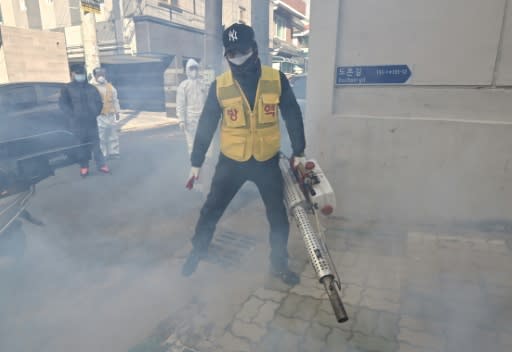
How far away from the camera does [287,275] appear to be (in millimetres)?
3094

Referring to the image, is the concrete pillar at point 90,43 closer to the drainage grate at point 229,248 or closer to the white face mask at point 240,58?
the drainage grate at point 229,248

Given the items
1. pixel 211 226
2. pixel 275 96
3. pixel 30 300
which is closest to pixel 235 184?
pixel 211 226

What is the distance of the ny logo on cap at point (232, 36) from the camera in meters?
2.68

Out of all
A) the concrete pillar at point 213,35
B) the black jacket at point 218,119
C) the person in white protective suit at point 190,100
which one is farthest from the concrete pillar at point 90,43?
the black jacket at point 218,119

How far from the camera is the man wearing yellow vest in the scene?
Result: 2830 millimetres

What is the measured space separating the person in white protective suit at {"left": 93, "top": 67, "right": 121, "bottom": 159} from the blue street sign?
5.18 m

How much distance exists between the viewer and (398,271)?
10.6 feet

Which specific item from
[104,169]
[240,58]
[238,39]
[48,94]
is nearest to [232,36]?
[238,39]

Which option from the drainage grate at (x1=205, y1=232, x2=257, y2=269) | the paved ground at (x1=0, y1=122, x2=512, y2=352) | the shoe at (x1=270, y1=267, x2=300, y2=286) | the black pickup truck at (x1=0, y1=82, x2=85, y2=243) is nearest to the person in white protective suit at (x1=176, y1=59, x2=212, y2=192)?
the paved ground at (x1=0, y1=122, x2=512, y2=352)

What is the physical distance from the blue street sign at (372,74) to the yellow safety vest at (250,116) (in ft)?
4.35

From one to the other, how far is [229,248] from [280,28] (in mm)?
30059

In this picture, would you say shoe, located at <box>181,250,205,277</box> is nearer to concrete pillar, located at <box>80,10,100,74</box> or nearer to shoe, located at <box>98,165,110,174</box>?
shoe, located at <box>98,165,110,174</box>

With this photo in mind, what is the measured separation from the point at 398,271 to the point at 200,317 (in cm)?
175

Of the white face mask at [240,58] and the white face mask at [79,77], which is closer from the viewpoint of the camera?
the white face mask at [240,58]
